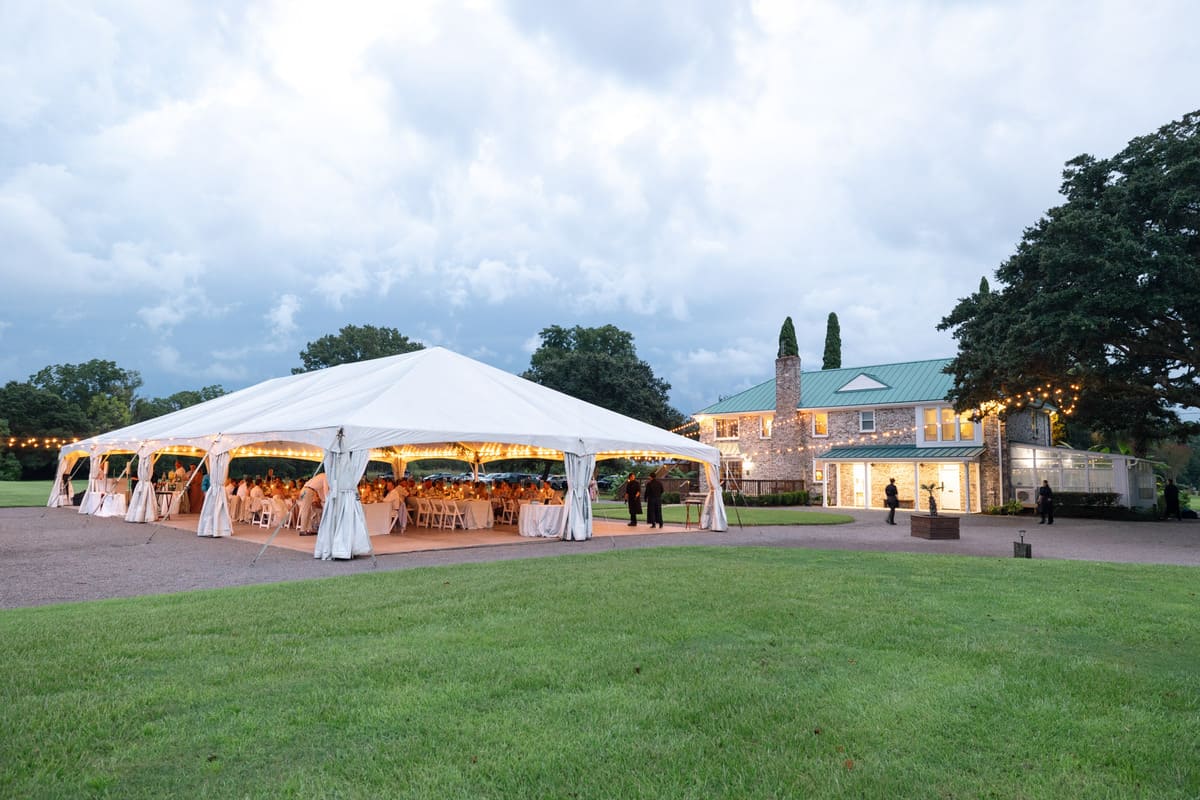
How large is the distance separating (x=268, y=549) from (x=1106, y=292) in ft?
61.7

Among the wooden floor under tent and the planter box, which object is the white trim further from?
the planter box

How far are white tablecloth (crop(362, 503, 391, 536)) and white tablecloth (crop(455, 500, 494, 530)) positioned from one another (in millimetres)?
1760

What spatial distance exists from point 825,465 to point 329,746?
29970mm

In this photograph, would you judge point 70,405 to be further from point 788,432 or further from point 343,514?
point 343,514

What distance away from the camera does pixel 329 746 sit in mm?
3846

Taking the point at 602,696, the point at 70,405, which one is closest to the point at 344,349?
the point at 70,405

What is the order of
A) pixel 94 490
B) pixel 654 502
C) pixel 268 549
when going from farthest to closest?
pixel 94 490 < pixel 654 502 < pixel 268 549

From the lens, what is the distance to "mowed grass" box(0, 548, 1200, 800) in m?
3.49

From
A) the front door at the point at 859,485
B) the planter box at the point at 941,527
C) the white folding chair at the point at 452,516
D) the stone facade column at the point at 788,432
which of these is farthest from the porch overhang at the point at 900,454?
the white folding chair at the point at 452,516

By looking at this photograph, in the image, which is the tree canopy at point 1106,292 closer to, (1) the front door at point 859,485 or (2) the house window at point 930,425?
(2) the house window at point 930,425

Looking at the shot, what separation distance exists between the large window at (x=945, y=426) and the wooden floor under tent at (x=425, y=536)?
1471 centimetres

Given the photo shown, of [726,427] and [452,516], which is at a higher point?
[726,427]

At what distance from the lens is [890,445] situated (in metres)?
31.2

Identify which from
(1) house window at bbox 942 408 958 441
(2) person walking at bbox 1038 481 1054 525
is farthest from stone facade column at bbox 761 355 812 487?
(2) person walking at bbox 1038 481 1054 525
